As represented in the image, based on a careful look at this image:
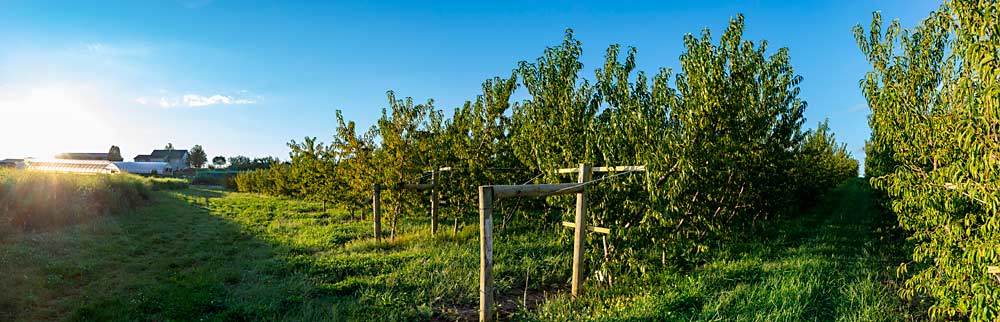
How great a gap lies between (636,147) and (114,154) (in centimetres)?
10272

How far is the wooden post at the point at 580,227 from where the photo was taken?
7.36m

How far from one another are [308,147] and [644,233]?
1860cm

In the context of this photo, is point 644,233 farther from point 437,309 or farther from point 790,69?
point 790,69

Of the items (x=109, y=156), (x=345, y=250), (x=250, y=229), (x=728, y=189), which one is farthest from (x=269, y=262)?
(x=109, y=156)

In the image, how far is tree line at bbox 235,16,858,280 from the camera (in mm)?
7352

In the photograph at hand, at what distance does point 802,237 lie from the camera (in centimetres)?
1205

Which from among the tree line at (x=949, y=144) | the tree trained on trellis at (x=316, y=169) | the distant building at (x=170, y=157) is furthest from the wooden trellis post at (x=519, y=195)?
the distant building at (x=170, y=157)

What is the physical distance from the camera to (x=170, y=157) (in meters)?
87.6

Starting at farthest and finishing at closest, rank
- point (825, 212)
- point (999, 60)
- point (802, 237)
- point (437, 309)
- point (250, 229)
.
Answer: point (825, 212) → point (250, 229) → point (802, 237) → point (437, 309) → point (999, 60)

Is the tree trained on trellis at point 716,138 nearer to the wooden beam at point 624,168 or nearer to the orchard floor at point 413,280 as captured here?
the wooden beam at point 624,168

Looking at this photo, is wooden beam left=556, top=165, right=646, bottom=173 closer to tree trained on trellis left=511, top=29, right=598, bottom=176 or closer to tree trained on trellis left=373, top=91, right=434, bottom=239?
tree trained on trellis left=511, top=29, right=598, bottom=176

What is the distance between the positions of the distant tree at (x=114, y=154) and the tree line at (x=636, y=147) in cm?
8999

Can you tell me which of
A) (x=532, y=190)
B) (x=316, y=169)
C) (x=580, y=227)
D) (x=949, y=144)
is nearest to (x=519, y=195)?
(x=532, y=190)

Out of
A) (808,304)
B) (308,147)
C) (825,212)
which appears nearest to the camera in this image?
(808,304)
